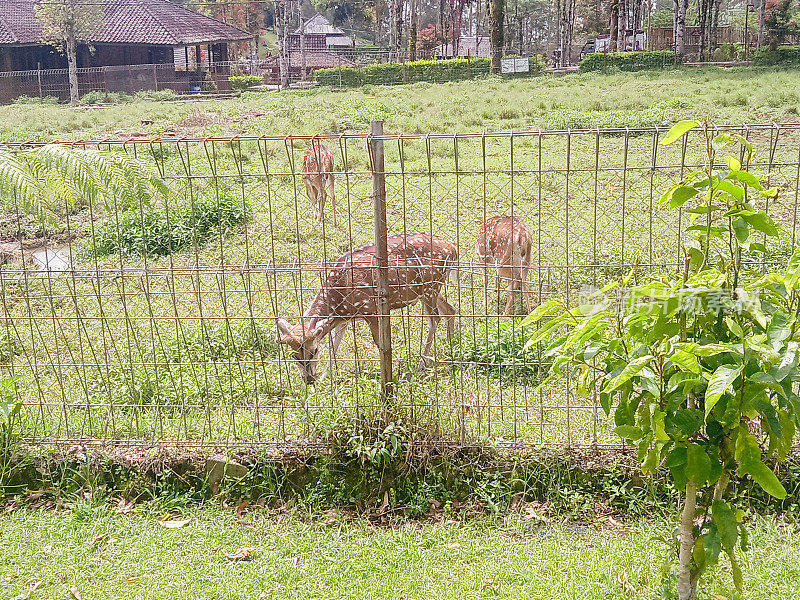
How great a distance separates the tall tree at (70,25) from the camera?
37938mm

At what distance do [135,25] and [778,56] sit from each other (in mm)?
30743

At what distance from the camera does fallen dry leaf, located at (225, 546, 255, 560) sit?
450 centimetres

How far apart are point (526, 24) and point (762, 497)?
77.7 m

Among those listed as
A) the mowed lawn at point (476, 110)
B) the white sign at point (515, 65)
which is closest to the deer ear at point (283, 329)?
the mowed lawn at point (476, 110)

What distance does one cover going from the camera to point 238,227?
11.2 metres

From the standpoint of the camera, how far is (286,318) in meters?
6.28

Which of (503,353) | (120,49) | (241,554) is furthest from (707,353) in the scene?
(120,49)

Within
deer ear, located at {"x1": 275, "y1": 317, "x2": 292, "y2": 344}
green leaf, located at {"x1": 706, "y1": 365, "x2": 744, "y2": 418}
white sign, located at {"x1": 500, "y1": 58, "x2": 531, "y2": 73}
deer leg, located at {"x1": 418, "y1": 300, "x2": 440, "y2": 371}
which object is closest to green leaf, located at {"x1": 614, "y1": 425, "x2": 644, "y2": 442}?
green leaf, located at {"x1": 706, "y1": 365, "x2": 744, "y2": 418}

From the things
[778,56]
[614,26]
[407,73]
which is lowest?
[407,73]

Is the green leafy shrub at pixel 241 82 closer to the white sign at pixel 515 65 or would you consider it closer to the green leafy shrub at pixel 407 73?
the green leafy shrub at pixel 407 73

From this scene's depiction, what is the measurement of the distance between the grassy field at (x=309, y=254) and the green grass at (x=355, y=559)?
68 cm

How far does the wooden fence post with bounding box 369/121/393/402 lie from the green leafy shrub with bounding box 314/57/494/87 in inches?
1426

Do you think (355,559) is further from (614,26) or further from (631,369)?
(614,26)

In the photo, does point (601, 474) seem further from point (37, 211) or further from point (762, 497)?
point (37, 211)
